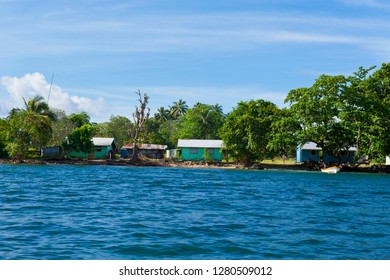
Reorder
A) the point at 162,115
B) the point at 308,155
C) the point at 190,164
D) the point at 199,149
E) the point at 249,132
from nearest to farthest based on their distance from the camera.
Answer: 1. the point at 249,132
2. the point at 190,164
3. the point at 308,155
4. the point at 199,149
5. the point at 162,115

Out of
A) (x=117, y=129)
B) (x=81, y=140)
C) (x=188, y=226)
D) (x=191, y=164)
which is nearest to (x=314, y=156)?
(x=191, y=164)

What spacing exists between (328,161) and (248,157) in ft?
44.2

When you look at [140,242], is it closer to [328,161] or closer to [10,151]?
[10,151]

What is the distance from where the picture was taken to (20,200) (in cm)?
2375

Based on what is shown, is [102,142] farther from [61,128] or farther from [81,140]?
[61,128]

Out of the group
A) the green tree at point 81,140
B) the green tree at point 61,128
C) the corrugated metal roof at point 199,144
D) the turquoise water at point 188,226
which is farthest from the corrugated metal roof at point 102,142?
the turquoise water at point 188,226

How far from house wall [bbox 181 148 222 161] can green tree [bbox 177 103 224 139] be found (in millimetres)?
17330

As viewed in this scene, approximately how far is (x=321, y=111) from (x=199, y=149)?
23330mm

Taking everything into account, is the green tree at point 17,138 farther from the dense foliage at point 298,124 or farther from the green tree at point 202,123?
the green tree at point 202,123

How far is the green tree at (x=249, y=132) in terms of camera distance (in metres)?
67.6

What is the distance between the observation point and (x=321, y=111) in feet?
204

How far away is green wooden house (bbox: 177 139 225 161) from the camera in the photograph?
257 ft

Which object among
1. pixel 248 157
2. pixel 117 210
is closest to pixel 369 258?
pixel 117 210

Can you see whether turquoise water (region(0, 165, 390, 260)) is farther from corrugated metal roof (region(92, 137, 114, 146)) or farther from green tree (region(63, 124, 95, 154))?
corrugated metal roof (region(92, 137, 114, 146))
